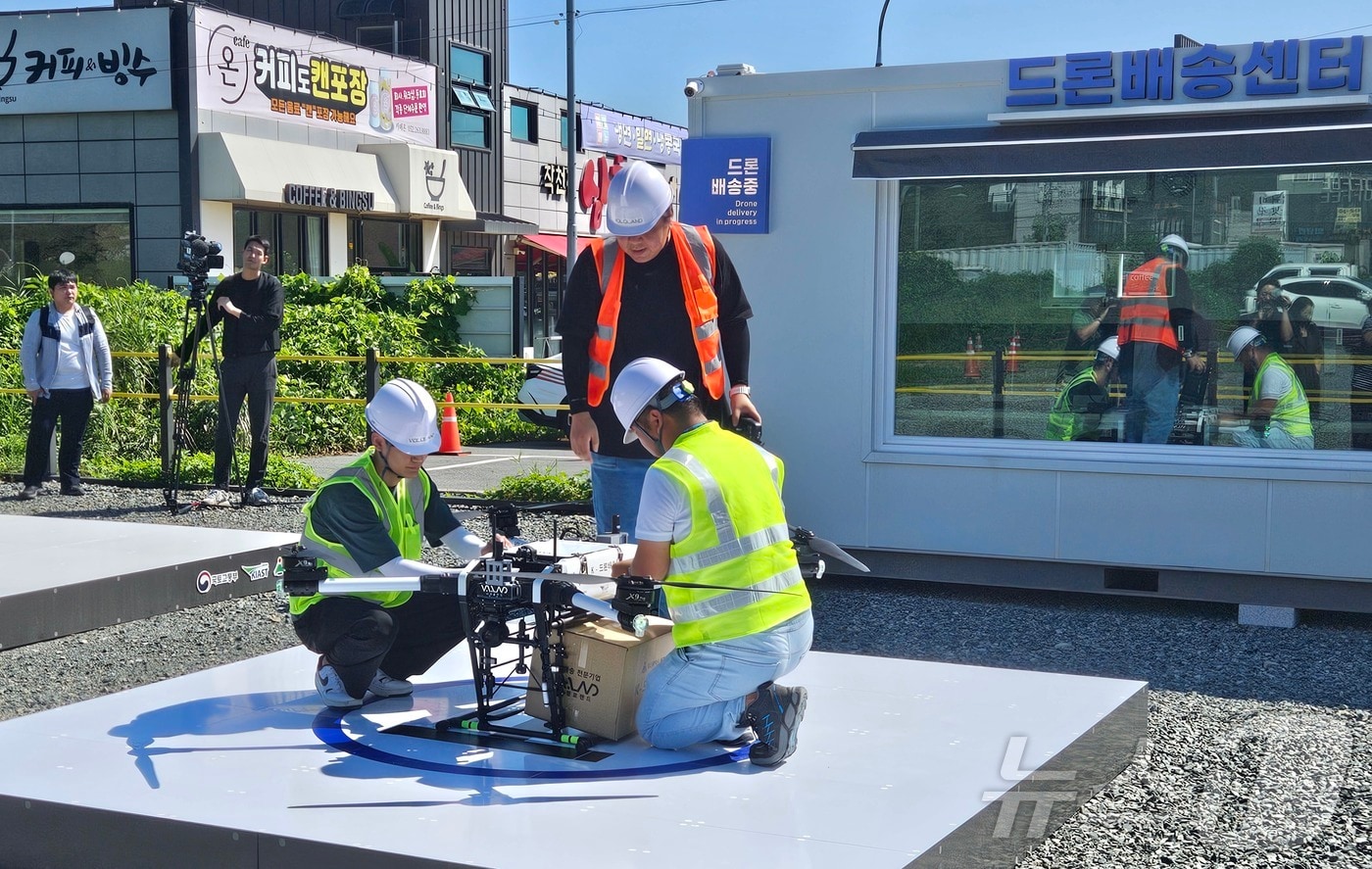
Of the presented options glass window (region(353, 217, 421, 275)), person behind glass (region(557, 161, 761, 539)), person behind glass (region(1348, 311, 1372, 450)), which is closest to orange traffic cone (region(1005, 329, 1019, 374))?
person behind glass (region(1348, 311, 1372, 450))

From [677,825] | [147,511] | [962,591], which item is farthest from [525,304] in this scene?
[677,825]

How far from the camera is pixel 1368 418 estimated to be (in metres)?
7.47

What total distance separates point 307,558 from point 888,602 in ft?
14.3

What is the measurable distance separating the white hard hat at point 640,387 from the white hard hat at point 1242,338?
4.42 m

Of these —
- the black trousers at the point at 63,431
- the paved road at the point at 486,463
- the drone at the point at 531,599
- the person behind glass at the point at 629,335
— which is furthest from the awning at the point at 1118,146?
the black trousers at the point at 63,431

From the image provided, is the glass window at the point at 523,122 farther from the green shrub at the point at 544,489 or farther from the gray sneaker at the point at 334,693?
the gray sneaker at the point at 334,693

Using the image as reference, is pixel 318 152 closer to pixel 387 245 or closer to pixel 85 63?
pixel 387 245

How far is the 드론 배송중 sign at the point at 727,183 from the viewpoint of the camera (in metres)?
8.41

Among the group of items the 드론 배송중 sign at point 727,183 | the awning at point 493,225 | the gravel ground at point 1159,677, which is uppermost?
the awning at point 493,225

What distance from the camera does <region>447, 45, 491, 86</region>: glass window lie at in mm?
32875

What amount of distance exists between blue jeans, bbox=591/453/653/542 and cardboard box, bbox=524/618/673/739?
101cm

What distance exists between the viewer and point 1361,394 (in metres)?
7.50

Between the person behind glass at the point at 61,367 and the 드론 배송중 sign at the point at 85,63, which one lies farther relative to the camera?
the 드론 배송중 sign at the point at 85,63

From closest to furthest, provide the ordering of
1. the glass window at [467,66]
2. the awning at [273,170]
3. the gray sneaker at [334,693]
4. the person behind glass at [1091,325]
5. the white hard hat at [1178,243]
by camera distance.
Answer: the gray sneaker at [334,693] → the white hard hat at [1178,243] → the person behind glass at [1091,325] → the awning at [273,170] → the glass window at [467,66]
